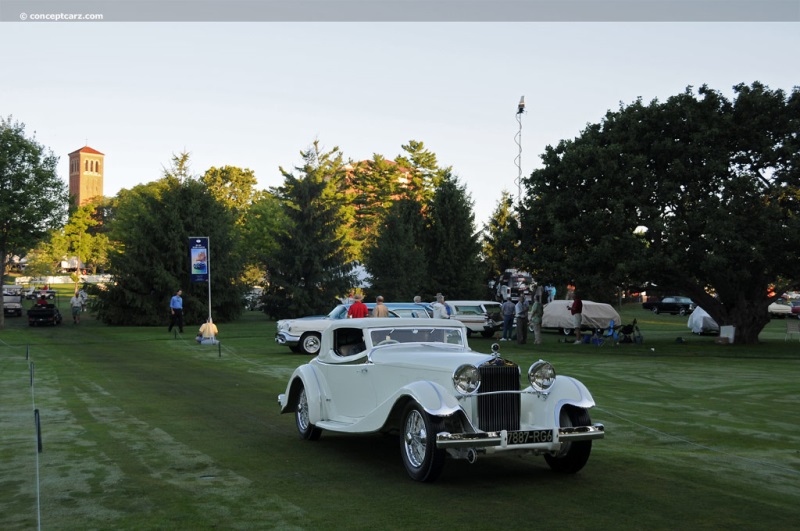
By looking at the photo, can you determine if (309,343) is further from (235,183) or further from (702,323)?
(235,183)

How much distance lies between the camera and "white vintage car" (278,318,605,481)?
299 inches

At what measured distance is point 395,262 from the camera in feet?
155

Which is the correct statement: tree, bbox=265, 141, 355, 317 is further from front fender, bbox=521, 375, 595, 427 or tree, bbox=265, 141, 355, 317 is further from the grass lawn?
front fender, bbox=521, 375, 595, 427

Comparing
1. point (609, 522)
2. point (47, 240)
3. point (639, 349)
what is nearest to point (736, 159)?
point (639, 349)

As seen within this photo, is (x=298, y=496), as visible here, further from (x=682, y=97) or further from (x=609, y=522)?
A: (x=682, y=97)

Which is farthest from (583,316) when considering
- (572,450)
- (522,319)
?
(572,450)

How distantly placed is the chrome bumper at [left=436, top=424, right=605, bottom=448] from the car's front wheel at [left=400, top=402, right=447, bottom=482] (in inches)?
6.8

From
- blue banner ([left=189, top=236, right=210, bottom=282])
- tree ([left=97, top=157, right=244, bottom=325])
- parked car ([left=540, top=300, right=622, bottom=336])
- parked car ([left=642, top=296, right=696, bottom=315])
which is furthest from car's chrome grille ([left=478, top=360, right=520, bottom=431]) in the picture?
parked car ([left=642, top=296, right=696, bottom=315])

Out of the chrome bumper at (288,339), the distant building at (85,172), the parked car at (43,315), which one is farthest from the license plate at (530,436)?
the distant building at (85,172)

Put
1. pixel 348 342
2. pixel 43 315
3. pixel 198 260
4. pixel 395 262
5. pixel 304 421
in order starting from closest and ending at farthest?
pixel 348 342, pixel 304 421, pixel 198 260, pixel 43 315, pixel 395 262

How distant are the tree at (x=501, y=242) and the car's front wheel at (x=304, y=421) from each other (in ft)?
69.1

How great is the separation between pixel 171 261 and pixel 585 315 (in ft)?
87.1

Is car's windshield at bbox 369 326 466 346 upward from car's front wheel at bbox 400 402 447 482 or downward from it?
upward

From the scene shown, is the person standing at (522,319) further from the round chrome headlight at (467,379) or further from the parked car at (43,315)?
the parked car at (43,315)
